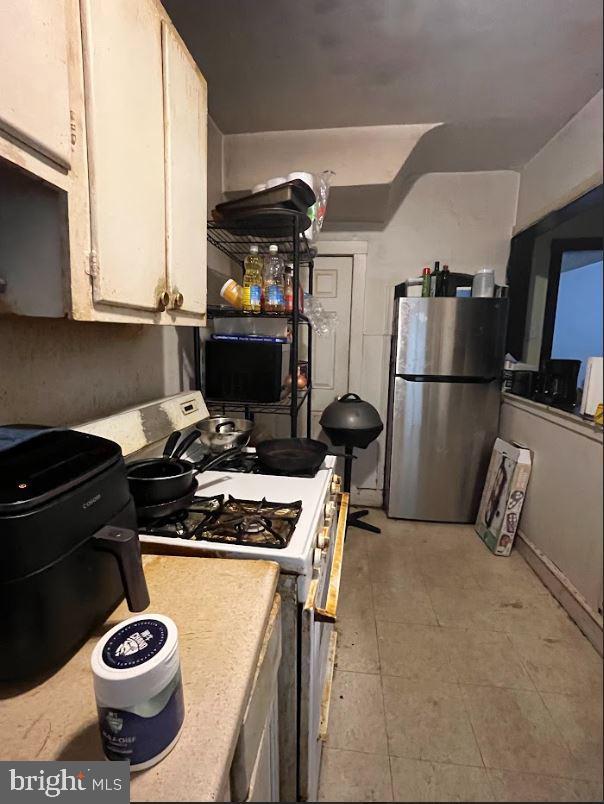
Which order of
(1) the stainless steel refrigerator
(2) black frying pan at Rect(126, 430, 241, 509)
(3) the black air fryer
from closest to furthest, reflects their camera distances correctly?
(3) the black air fryer
(2) black frying pan at Rect(126, 430, 241, 509)
(1) the stainless steel refrigerator

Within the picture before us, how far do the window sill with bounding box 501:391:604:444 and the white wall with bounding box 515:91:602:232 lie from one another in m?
0.14

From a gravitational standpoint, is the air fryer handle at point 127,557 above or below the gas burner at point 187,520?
above

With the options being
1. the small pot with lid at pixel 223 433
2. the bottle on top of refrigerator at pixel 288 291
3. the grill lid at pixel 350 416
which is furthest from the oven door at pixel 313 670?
the grill lid at pixel 350 416

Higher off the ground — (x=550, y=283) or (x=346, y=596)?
(x=550, y=283)

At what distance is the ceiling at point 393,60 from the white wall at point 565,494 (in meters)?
0.21

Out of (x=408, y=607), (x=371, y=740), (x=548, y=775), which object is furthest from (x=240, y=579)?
(x=408, y=607)

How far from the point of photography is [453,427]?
7.21 feet

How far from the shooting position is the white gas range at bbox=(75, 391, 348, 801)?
773 mm

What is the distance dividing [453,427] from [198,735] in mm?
2040

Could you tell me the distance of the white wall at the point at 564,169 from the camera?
211 millimetres

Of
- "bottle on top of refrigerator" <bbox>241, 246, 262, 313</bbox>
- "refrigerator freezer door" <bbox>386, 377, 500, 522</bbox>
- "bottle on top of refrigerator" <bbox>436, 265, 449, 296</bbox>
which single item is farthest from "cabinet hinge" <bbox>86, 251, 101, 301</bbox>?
"refrigerator freezer door" <bbox>386, 377, 500, 522</bbox>

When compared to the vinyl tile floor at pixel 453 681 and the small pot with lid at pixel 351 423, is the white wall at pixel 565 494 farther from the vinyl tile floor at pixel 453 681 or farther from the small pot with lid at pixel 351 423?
the small pot with lid at pixel 351 423

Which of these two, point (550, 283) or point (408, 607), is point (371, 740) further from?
point (550, 283)

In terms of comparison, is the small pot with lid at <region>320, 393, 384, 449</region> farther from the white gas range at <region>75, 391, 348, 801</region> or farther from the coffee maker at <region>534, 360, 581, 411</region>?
the coffee maker at <region>534, 360, 581, 411</region>
